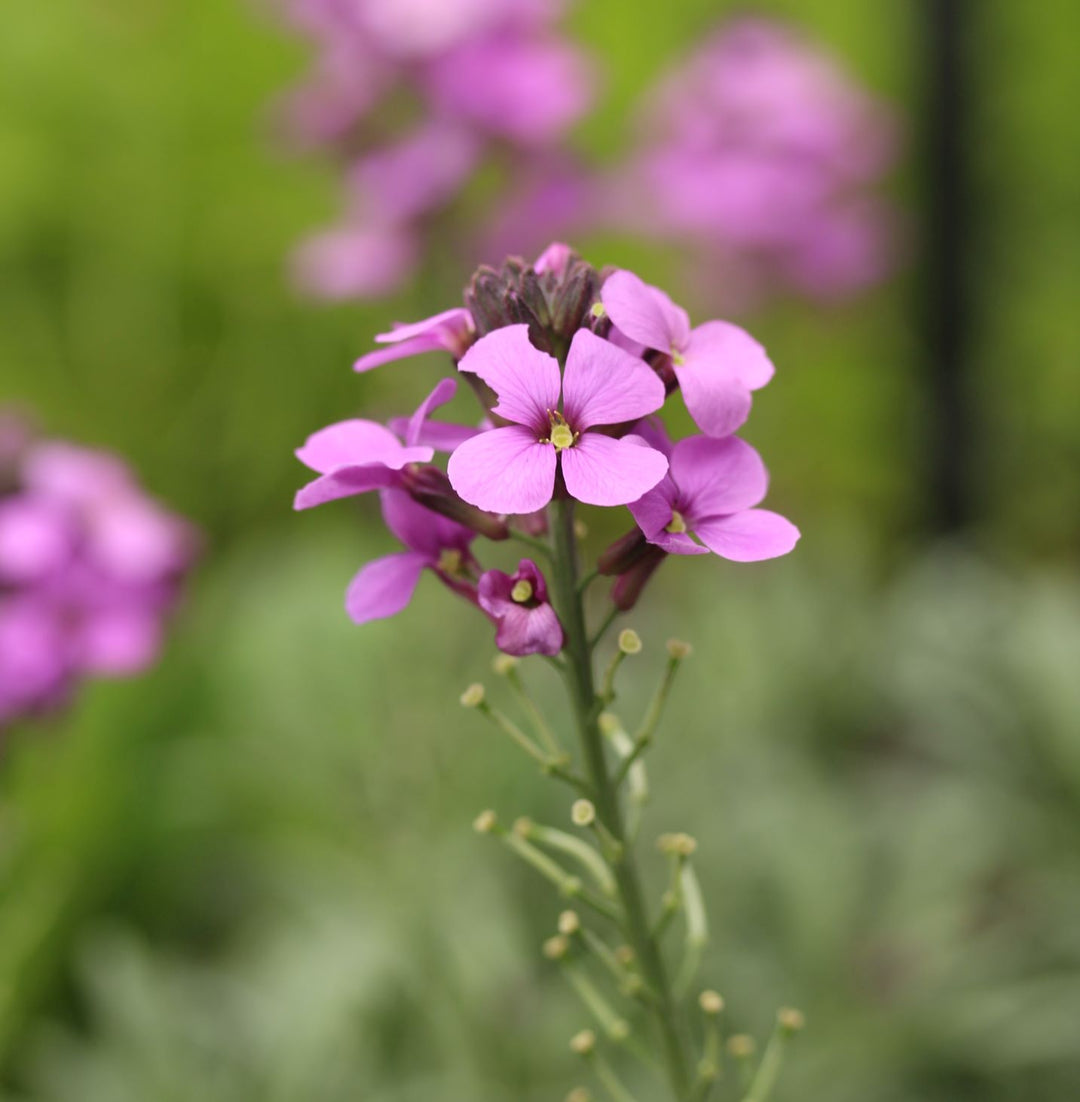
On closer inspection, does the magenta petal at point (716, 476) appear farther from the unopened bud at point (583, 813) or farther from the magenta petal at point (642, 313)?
the unopened bud at point (583, 813)

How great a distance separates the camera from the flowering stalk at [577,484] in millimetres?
771

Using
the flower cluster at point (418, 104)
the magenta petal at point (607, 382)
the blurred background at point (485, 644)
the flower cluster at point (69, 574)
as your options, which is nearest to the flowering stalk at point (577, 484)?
the magenta petal at point (607, 382)

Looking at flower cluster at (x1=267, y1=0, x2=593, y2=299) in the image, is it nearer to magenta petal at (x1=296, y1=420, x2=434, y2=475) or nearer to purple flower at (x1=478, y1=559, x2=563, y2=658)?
magenta petal at (x1=296, y1=420, x2=434, y2=475)

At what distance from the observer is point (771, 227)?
8.82ft

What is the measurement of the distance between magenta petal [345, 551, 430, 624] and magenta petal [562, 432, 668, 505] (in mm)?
183

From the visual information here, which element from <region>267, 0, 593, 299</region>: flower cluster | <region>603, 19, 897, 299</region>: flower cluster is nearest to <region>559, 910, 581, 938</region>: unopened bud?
<region>267, 0, 593, 299</region>: flower cluster

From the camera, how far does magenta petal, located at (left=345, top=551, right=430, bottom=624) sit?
874mm

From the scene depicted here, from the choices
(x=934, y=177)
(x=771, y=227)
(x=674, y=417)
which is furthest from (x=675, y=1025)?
(x=674, y=417)

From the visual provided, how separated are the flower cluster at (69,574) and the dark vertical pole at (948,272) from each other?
2.26m

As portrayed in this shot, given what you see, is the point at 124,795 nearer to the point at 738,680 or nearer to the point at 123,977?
the point at 123,977

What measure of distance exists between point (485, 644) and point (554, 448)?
71.3 inches

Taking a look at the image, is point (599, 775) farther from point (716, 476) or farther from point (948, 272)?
point (948, 272)

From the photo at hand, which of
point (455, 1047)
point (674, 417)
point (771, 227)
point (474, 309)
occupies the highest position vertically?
point (674, 417)

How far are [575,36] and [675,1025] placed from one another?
401cm
